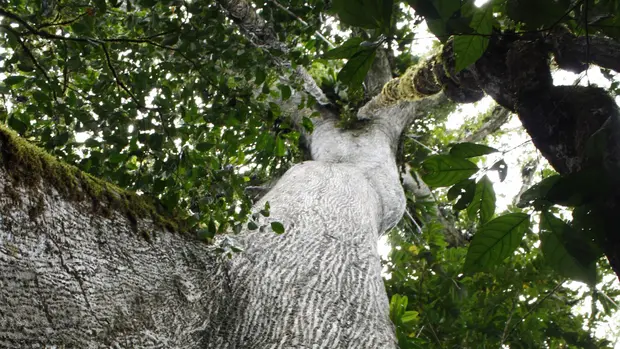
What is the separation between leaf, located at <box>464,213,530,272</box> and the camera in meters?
0.92

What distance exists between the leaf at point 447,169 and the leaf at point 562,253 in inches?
7.3

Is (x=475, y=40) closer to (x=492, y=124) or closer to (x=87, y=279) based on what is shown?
(x=87, y=279)

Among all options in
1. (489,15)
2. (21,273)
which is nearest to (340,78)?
(489,15)

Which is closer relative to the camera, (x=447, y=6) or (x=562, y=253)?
(x=447, y=6)

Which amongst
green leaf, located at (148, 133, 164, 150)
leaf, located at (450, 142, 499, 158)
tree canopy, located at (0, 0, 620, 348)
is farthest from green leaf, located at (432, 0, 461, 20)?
green leaf, located at (148, 133, 164, 150)

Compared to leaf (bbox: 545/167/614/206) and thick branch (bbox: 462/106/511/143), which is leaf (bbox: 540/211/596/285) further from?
thick branch (bbox: 462/106/511/143)

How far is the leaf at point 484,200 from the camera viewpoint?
105 cm

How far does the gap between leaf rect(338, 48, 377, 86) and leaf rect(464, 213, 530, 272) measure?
0.40 meters

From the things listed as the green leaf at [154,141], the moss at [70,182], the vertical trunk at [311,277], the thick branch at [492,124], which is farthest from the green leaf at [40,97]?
the thick branch at [492,124]

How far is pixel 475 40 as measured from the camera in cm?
97

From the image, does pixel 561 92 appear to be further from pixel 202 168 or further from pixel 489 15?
pixel 202 168

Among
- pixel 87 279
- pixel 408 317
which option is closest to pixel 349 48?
pixel 87 279

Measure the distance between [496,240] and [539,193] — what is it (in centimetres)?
14

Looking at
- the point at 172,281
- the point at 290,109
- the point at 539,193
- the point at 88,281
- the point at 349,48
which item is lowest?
the point at 88,281
